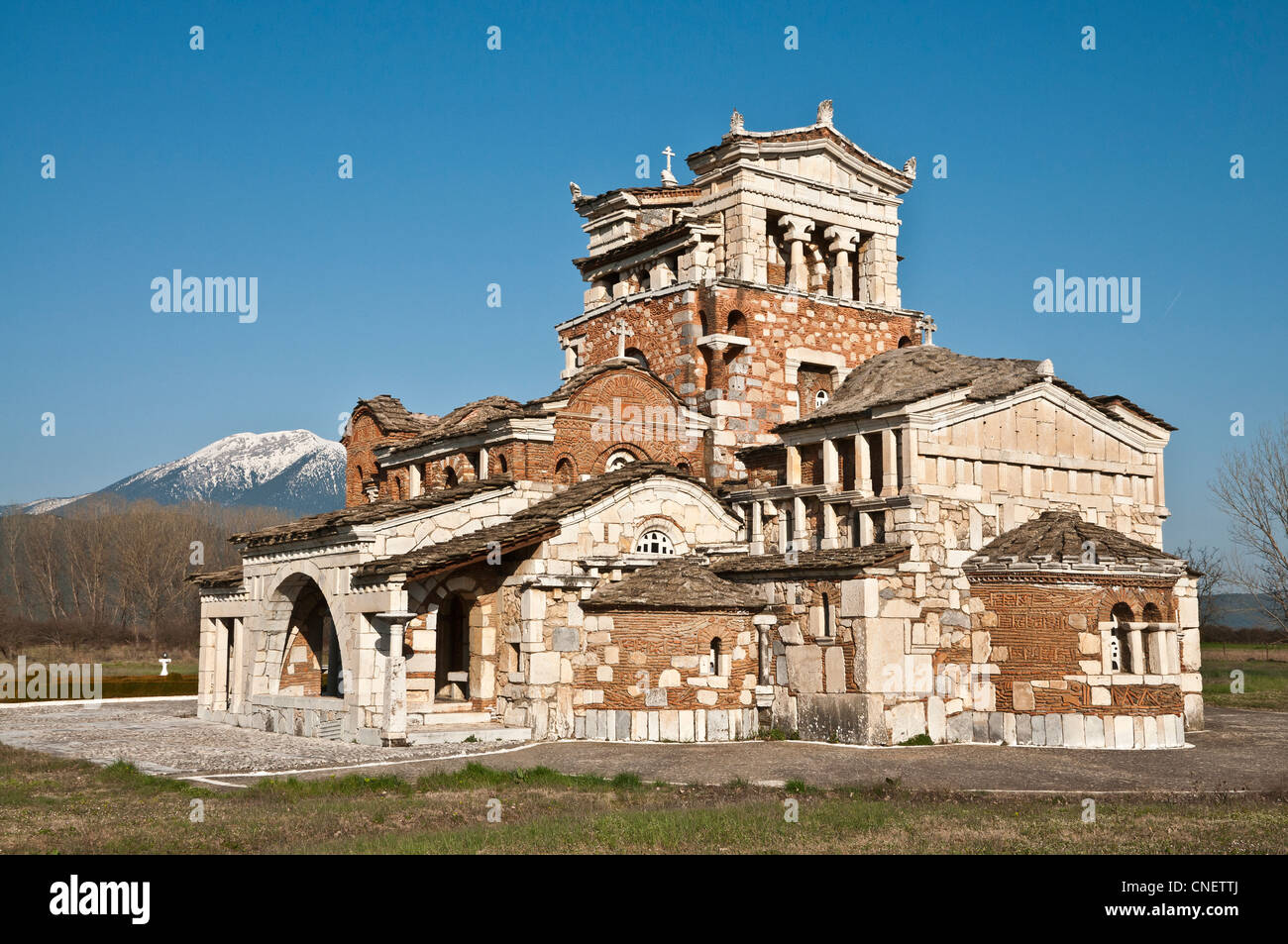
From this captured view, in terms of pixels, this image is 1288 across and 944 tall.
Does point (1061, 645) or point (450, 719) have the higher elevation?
point (1061, 645)

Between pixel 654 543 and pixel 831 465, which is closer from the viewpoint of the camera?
pixel 831 465

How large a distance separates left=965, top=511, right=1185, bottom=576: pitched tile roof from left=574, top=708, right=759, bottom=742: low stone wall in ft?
18.6

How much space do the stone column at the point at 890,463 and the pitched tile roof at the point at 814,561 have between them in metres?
1.24

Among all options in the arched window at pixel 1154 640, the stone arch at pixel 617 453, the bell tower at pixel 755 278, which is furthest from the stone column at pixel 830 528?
the arched window at pixel 1154 640

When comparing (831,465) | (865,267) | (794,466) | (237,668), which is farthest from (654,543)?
(865,267)

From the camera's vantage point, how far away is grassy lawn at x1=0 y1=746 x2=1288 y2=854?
1243 cm

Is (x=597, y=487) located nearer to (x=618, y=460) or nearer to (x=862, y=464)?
(x=618, y=460)

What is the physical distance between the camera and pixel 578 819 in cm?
1413

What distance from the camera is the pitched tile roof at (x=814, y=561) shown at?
23094mm

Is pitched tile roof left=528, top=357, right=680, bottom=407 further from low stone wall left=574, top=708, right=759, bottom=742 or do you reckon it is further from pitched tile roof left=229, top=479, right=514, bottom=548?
low stone wall left=574, top=708, right=759, bottom=742

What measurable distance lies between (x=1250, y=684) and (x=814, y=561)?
21.6 metres

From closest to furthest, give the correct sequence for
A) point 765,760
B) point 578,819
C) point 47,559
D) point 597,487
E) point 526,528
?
point 578,819
point 765,760
point 526,528
point 597,487
point 47,559
